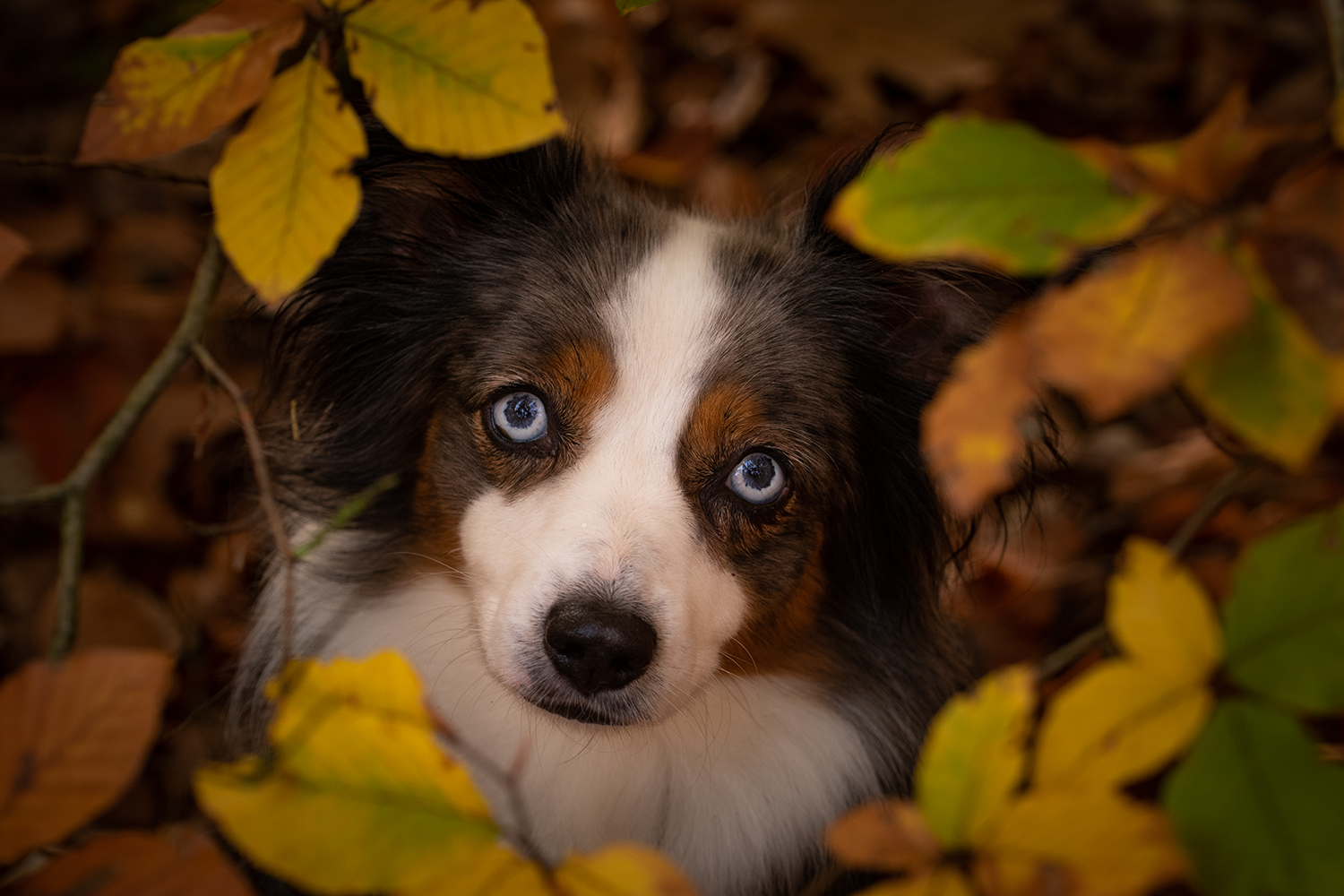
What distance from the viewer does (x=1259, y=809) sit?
3.24 feet

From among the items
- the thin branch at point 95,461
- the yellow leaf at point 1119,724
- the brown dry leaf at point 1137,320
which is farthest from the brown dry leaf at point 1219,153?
the thin branch at point 95,461

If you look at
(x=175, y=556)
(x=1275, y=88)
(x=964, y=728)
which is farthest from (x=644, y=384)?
(x=1275, y=88)

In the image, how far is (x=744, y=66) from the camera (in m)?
4.41

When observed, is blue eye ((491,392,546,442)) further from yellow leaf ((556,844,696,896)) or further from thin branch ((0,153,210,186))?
yellow leaf ((556,844,696,896))

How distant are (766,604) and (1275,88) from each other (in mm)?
3519

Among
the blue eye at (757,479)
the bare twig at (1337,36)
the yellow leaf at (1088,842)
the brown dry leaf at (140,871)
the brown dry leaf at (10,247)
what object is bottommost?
the blue eye at (757,479)

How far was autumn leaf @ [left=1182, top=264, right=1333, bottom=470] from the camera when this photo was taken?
95 centimetres

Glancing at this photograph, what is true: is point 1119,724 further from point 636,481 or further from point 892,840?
point 636,481

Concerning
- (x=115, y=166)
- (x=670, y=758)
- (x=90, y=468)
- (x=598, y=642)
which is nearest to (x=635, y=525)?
(x=598, y=642)

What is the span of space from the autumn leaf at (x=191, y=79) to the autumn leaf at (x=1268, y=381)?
3.50ft

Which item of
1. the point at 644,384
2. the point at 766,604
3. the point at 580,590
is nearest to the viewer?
the point at 580,590

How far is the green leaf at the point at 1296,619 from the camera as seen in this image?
0.96 meters

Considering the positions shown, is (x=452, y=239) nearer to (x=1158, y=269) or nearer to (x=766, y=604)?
(x=766, y=604)

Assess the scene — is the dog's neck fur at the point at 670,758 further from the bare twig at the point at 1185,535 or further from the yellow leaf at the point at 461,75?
the yellow leaf at the point at 461,75
